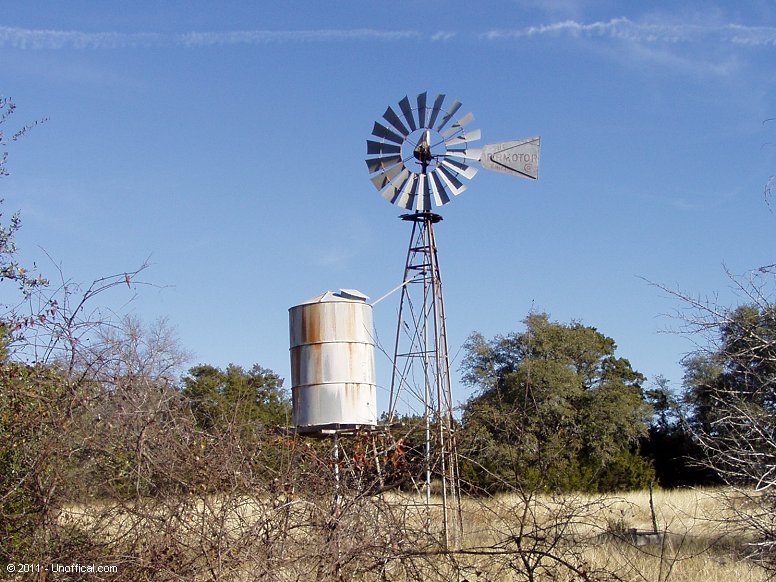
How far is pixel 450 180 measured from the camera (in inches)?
548

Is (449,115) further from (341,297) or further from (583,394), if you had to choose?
(583,394)

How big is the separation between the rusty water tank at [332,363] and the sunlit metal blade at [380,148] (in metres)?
3.00

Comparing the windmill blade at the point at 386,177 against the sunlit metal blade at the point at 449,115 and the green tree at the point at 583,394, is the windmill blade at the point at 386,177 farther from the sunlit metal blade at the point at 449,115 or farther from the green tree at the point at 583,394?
the green tree at the point at 583,394

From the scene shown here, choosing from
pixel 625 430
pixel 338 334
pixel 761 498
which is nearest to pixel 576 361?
pixel 625 430

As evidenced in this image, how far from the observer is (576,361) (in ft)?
112

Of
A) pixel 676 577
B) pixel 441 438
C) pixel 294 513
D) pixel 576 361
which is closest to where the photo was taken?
pixel 294 513

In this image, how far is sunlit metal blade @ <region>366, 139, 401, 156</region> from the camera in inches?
551

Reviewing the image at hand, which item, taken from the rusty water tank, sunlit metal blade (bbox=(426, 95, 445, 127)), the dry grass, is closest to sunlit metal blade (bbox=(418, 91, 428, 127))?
sunlit metal blade (bbox=(426, 95, 445, 127))

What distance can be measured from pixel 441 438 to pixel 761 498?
239 cm

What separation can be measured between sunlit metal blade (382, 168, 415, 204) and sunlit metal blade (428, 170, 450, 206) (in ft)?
1.14

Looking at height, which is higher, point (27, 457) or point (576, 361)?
point (576, 361)

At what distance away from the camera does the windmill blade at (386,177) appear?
1389cm

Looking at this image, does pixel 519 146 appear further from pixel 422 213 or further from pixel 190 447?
pixel 190 447

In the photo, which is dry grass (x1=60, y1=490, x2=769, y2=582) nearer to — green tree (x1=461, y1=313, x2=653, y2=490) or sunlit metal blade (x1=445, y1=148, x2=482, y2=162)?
sunlit metal blade (x1=445, y1=148, x2=482, y2=162)
